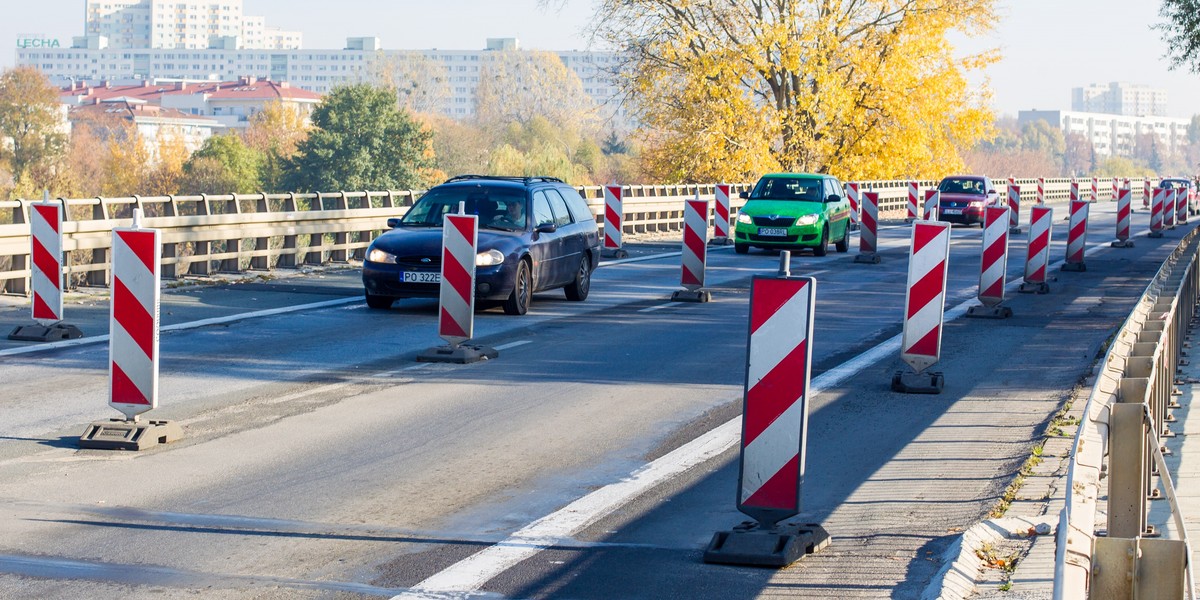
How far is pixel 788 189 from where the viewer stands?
29578 millimetres

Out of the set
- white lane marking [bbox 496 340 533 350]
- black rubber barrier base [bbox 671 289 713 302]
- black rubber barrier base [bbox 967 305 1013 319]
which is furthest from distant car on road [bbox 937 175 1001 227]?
white lane marking [bbox 496 340 533 350]

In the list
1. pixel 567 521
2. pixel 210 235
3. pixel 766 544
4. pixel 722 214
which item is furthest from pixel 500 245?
pixel 722 214

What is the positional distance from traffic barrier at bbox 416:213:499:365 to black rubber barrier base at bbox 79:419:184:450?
3923 millimetres

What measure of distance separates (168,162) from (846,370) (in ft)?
428

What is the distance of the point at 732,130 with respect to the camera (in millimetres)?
47688

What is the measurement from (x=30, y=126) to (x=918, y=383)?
107 m

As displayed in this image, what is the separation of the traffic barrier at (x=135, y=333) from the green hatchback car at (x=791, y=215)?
20.4 meters

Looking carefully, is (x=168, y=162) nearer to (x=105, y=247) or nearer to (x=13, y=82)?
(x=13, y=82)

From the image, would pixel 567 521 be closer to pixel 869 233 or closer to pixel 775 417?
pixel 775 417

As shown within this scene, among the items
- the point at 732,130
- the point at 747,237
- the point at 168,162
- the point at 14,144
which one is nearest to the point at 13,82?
the point at 14,144

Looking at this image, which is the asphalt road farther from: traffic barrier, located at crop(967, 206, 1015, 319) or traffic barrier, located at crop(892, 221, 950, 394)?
traffic barrier, located at crop(967, 206, 1015, 319)

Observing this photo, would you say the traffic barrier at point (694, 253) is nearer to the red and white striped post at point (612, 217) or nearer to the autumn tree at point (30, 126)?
the red and white striped post at point (612, 217)

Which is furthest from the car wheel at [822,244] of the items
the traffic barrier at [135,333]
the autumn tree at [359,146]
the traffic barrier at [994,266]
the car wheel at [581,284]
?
the autumn tree at [359,146]

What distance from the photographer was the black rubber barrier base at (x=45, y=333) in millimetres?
13211
